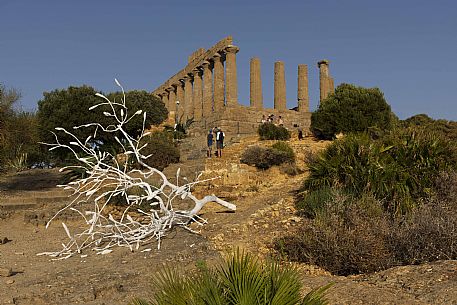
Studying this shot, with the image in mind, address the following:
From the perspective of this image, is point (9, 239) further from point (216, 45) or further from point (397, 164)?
point (216, 45)

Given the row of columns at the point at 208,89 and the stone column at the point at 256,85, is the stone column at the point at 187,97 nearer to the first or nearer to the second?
the row of columns at the point at 208,89

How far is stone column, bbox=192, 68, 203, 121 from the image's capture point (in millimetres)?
Result: 45656

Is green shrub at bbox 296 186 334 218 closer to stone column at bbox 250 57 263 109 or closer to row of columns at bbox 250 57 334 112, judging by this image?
row of columns at bbox 250 57 334 112

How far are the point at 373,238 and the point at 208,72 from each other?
38877mm

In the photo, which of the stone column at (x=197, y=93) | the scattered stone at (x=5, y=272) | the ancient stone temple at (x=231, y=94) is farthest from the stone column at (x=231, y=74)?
the scattered stone at (x=5, y=272)

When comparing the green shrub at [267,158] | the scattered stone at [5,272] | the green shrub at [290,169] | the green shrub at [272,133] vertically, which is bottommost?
the scattered stone at [5,272]

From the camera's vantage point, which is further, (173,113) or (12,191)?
(173,113)

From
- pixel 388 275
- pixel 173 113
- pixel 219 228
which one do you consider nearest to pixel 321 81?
pixel 173 113

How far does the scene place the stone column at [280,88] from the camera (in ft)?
142

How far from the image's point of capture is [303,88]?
143 ft

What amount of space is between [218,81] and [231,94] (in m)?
2.55

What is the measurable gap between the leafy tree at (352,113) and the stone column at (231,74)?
1487 centimetres

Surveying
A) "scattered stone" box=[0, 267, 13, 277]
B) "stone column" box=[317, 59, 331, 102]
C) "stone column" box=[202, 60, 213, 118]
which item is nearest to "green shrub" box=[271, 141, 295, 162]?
"scattered stone" box=[0, 267, 13, 277]

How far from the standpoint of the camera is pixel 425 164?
443 inches
